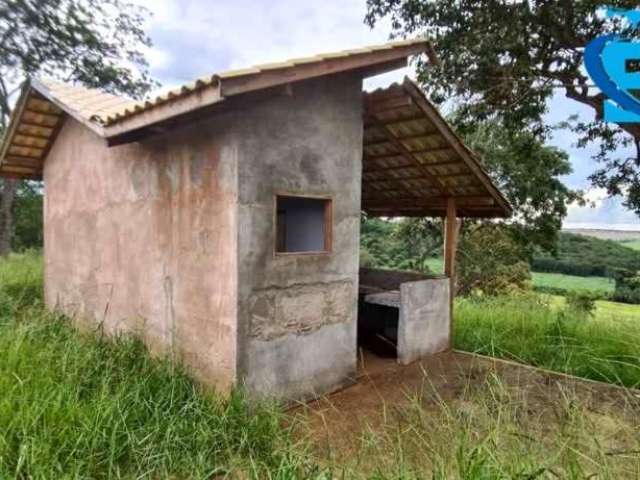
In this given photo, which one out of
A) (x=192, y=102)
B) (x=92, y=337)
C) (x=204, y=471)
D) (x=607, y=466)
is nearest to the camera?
(x=607, y=466)

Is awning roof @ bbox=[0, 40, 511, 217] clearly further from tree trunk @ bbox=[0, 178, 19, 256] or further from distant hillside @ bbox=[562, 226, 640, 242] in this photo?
distant hillside @ bbox=[562, 226, 640, 242]

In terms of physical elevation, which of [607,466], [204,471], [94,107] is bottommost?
[204,471]

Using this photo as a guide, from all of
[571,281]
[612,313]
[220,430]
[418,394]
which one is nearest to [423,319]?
[418,394]

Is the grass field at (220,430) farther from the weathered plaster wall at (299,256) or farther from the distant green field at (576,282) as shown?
the distant green field at (576,282)

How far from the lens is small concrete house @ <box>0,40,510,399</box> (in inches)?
183

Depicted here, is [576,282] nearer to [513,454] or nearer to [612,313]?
[612,313]

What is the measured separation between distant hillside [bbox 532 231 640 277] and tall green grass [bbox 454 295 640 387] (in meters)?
16.6

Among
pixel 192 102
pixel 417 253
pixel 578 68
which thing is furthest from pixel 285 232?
pixel 417 253

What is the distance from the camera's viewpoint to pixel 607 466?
1880mm

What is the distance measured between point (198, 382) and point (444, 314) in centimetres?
437

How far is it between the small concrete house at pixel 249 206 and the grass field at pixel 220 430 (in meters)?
0.61

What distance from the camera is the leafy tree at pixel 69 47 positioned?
52.9 feet

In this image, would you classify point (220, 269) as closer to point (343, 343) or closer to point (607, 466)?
point (343, 343)

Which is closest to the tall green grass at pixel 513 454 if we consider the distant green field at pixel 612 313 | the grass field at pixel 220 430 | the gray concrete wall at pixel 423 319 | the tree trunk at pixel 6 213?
the grass field at pixel 220 430
